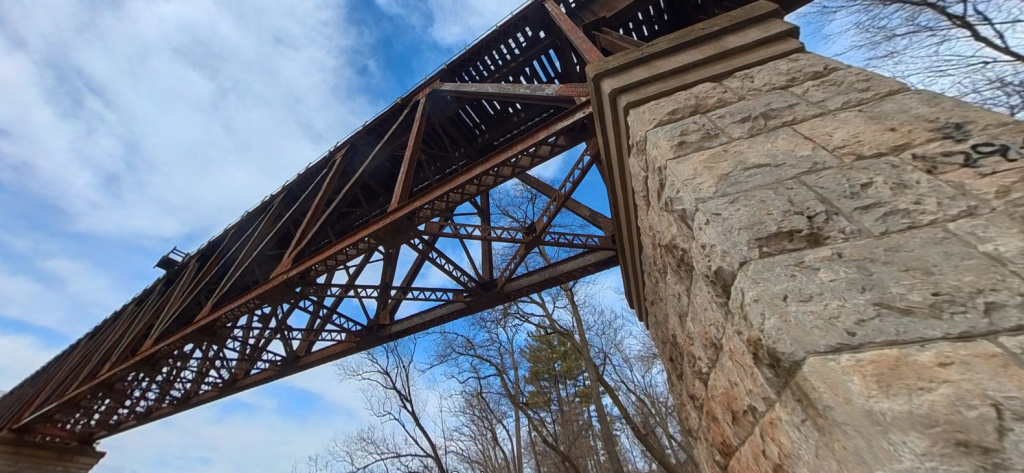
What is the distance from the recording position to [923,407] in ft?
2.57

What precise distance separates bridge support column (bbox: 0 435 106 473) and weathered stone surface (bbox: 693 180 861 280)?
1543cm

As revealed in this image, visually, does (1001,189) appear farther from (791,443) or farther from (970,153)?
(791,443)

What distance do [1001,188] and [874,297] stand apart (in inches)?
21.9

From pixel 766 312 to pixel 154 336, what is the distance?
1065 cm

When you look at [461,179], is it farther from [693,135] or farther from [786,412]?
[786,412]

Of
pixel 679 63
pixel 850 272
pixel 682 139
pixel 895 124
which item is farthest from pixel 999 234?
pixel 679 63

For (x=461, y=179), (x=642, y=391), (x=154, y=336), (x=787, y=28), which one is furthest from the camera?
(x=642, y=391)

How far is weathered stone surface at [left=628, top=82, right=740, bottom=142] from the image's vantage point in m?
2.17

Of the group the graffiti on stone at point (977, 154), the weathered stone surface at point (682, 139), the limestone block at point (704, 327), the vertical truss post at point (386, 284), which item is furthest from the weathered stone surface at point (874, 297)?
the vertical truss post at point (386, 284)

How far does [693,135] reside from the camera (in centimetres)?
194

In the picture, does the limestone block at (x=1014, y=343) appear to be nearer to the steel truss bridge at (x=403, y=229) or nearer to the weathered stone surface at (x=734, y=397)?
the weathered stone surface at (x=734, y=397)

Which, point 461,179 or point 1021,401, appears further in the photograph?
point 461,179

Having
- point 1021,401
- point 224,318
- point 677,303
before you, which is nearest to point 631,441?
point 224,318

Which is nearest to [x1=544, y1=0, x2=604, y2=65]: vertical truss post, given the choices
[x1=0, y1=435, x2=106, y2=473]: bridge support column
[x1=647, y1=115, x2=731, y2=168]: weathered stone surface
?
[x1=647, y1=115, x2=731, y2=168]: weathered stone surface
